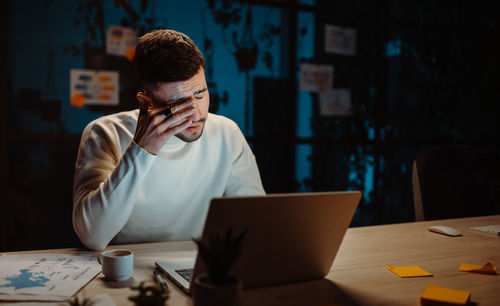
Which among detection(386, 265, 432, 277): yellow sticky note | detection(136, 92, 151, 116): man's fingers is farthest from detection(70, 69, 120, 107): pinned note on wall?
detection(386, 265, 432, 277): yellow sticky note

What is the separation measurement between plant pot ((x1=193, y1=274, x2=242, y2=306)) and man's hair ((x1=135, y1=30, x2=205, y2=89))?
0.91 m

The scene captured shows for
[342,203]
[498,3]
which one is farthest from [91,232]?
[498,3]

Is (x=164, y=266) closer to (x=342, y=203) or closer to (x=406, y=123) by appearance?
(x=342, y=203)

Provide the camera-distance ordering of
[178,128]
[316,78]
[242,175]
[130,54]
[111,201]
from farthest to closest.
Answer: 1. [316,78]
2. [130,54]
3. [242,175]
4. [178,128]
5. [111,201]

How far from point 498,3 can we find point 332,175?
223cm

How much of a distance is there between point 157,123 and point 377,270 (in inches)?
29.6

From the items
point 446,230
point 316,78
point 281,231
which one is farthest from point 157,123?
point 316,78

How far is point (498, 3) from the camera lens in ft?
12.8

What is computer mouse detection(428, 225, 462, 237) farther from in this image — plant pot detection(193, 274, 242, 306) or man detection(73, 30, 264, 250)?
plant pot detection(193, 274, 242, 306)

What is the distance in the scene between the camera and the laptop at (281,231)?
2.67 ft

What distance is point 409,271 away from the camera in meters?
1.08

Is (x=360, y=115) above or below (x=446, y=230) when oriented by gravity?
above

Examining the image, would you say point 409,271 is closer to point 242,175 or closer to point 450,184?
point 242,175

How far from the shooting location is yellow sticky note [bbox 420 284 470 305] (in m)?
0.86
